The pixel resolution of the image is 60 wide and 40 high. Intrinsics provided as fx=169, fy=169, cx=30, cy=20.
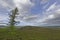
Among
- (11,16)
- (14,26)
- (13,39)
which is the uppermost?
(11,16)

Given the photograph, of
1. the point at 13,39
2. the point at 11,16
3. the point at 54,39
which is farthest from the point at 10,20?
the point at 54,39

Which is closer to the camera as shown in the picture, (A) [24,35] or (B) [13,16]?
(B) [13,16]

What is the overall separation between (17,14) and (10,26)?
9.77 feet

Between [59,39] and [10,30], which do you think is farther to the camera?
[59,39]

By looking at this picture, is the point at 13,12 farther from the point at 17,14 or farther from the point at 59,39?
the point at 59,39

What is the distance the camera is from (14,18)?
35.5 meters

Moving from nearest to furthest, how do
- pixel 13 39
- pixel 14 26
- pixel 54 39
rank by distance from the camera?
pixel 14 26, pixel 13 39, pixel 54 39

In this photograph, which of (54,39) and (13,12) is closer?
(13,12)

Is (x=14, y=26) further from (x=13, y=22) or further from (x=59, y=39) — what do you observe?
(x=59, y=39)

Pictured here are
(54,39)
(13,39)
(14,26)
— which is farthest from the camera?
(54,39)

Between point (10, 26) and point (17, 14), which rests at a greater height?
point (17, 14)

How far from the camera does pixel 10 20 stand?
3550 cm

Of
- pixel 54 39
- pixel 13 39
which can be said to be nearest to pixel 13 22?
pixel 13 39

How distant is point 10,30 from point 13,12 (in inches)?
155
